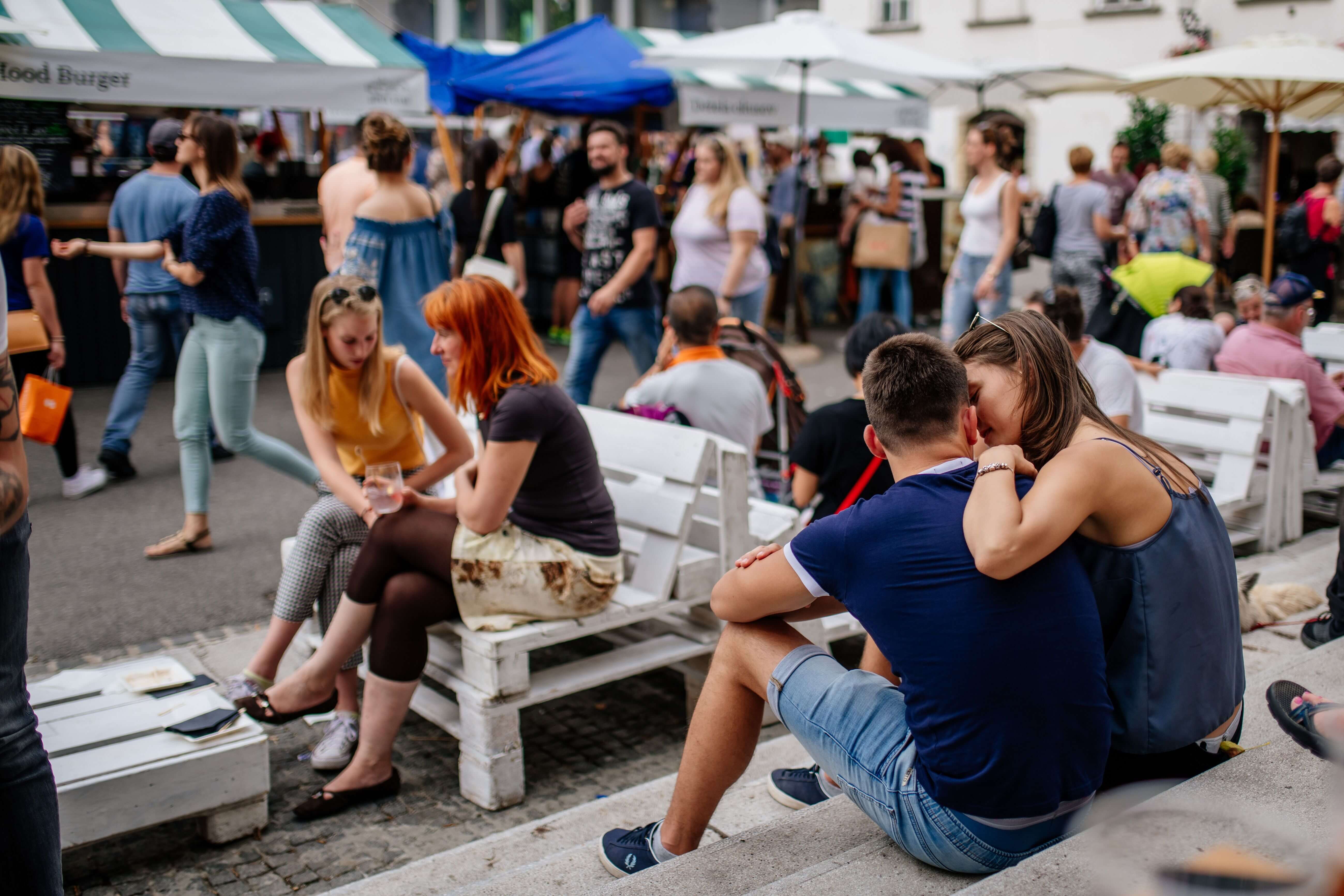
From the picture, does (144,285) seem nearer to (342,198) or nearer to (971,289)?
(342,198)

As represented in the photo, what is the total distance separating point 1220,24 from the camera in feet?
65.9

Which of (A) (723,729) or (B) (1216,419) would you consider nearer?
(A) (723,729)

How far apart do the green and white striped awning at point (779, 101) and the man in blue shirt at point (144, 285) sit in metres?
4.71

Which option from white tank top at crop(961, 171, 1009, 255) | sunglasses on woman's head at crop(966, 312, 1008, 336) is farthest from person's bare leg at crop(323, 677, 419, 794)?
white tank top at crop(961, 171, 1009, 255)

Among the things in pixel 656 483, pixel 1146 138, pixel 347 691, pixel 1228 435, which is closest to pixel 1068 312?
pixel 1228 435

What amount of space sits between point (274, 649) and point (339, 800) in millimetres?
602

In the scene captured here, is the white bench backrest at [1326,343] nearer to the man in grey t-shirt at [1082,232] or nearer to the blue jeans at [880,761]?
the man in grey t-shirt at [1082,232]

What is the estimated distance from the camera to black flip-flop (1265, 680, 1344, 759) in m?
1.32

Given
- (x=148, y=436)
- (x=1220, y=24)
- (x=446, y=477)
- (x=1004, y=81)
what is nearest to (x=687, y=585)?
(x=446, y=477)

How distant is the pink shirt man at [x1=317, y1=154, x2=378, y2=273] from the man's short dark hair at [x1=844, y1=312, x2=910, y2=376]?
2.61m

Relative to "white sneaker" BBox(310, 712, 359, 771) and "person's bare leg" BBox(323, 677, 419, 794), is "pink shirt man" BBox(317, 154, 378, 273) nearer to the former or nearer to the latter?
"white sneaker" BBox(310, 712, 359, 771)

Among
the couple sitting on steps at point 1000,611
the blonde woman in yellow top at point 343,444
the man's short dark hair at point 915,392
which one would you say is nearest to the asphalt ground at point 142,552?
the blonde woman in yellow top at point 343,444

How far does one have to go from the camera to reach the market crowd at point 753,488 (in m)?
2.11

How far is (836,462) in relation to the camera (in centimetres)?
398
